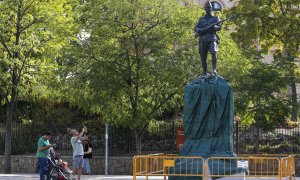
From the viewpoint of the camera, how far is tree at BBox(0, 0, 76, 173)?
28922 mm

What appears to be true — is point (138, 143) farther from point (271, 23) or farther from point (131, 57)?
point (271, 23)

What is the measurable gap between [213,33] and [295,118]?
1746 centimetres

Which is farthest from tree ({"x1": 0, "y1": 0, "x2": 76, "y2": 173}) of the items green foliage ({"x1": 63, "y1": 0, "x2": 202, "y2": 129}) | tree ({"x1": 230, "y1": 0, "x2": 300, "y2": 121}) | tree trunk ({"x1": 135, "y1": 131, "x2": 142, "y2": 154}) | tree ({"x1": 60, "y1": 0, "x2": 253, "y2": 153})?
tree ({"x1": 230, "y1": 0, "x2": 300, "y2": 121})

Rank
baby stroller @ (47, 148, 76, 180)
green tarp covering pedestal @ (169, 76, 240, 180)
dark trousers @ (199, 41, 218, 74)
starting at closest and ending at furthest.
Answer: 1. green tarp covering pedestal @ (169, 76, 240, 180)
2. dark trousers @ (199, 41, 218, 74)
3. baby stroller @ (47, 148, 76, 180)

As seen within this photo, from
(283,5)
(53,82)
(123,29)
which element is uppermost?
(283,5)

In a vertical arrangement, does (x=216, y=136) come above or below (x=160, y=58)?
below

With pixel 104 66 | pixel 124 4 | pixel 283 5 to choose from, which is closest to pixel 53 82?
pixel 104 66

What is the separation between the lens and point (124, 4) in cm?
2662

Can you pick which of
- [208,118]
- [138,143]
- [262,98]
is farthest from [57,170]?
[262,98]

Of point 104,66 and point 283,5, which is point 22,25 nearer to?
point 104,66

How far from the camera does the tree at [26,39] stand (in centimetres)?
2892

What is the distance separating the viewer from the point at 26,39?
2922 cm

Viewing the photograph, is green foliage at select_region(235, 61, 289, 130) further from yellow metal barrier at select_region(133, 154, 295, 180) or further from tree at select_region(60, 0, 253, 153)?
yellow metal barrier at select_region(133, 154, 295, 180)

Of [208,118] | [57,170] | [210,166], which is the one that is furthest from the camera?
[57,170]
